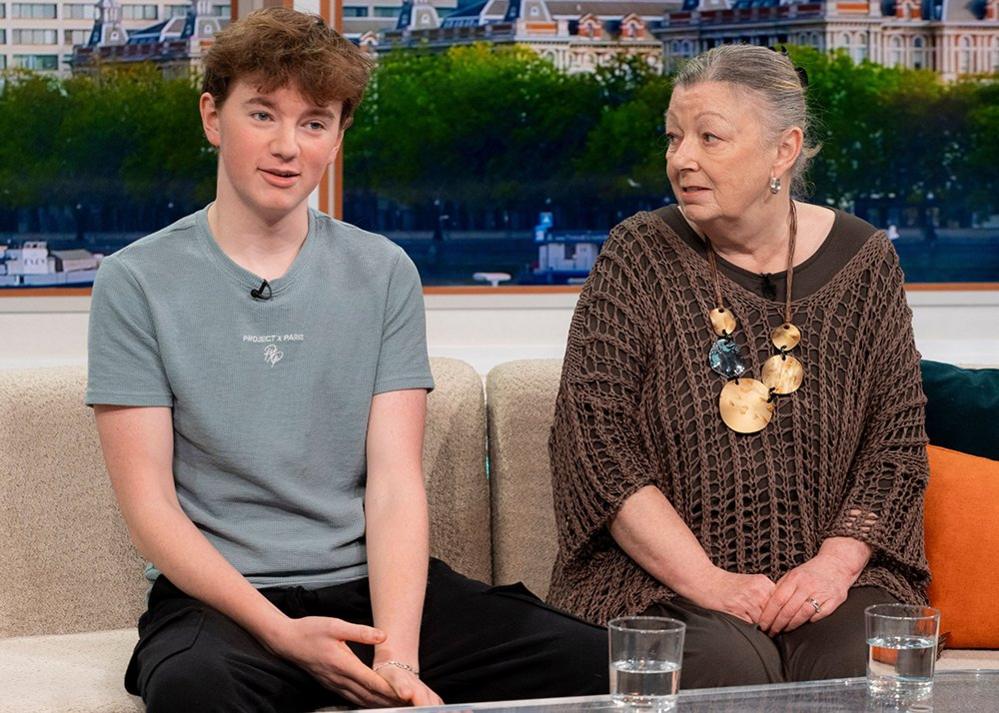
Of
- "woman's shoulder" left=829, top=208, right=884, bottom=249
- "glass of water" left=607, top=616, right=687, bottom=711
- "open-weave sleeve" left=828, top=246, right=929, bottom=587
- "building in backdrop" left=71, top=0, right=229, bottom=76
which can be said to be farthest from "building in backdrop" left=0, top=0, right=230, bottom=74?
"glass of water" left=607, top=616, right=687, bottom=711

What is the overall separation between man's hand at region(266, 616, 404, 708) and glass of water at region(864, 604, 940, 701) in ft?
1.94

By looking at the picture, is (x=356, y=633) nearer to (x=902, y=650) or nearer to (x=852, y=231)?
(x=902, y=650)

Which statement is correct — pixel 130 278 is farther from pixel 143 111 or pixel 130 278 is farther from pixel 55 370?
pixel 143 111

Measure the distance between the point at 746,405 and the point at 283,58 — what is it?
0.87m

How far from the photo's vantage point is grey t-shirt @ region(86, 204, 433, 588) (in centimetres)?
194

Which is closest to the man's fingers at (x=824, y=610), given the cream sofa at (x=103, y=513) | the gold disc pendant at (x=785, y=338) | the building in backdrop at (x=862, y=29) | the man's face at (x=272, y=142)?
the cream sofa at (x=103, y=513)

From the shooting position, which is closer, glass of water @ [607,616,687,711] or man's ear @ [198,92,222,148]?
glass of water @ [607,616,687,711]

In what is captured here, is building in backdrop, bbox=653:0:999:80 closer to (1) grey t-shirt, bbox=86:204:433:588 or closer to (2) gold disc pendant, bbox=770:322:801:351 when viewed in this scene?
(2) gold disc pendant, bbox=770:322:801:351

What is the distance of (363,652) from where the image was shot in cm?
185

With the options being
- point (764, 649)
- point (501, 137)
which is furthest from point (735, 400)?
point (501, 137)

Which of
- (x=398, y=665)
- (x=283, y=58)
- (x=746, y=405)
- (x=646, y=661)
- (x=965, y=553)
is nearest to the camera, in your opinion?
(x=646, y=661)

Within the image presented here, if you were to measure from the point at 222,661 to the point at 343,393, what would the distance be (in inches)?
18.1

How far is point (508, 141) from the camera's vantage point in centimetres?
339

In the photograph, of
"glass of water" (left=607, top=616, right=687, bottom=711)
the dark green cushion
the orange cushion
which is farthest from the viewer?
the dark green cushion
